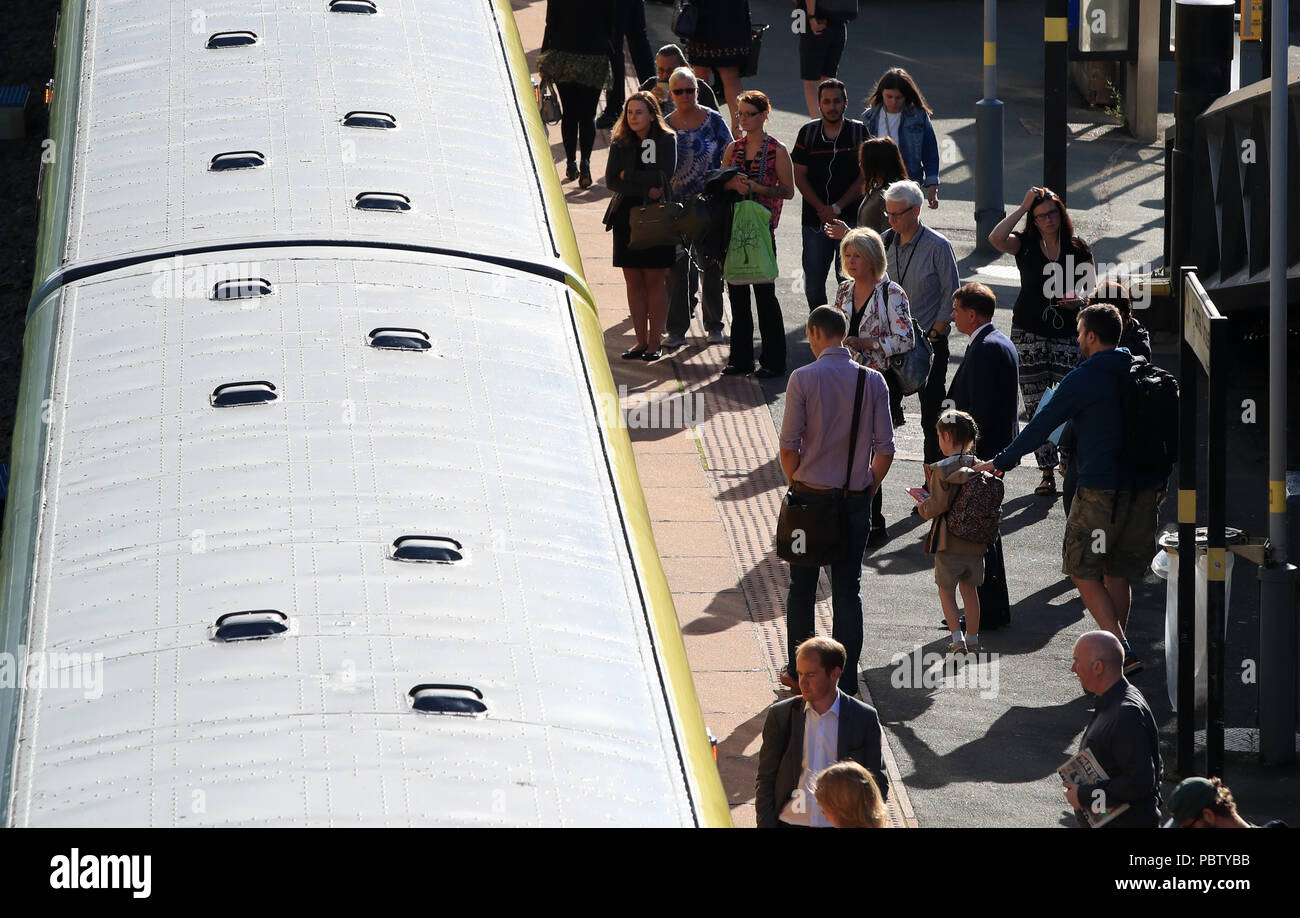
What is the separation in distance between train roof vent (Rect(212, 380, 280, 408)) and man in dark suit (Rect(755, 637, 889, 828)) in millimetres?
2238

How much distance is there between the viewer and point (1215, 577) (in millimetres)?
8812

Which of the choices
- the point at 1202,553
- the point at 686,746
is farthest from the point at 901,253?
the point at 686,746

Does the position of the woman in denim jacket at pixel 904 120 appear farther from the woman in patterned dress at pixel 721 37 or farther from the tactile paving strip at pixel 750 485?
the woman in patterned dress at pixel 721 37

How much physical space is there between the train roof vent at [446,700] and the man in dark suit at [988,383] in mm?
5702

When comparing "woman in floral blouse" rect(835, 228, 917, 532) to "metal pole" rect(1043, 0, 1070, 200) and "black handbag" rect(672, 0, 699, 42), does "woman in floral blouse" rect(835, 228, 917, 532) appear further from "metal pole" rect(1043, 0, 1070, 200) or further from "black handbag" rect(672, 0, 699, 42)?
"black handbag" rect(672, 0, 699, 42)

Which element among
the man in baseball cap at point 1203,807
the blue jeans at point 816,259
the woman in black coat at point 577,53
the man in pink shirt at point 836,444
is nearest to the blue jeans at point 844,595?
the man in pink shirt at point 836,444

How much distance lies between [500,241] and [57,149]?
7.60 ft

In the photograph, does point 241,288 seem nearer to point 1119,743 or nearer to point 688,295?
point 1119,743

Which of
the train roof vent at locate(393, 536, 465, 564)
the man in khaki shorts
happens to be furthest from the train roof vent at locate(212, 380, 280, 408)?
the man in khaki shorts

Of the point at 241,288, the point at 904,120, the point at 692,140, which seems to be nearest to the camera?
the point at 241,288

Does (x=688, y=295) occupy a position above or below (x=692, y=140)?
below

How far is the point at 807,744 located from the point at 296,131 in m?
3.19

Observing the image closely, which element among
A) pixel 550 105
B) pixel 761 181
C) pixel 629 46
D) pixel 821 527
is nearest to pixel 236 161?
pixel 821 527

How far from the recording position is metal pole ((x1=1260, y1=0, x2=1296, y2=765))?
8828mm
